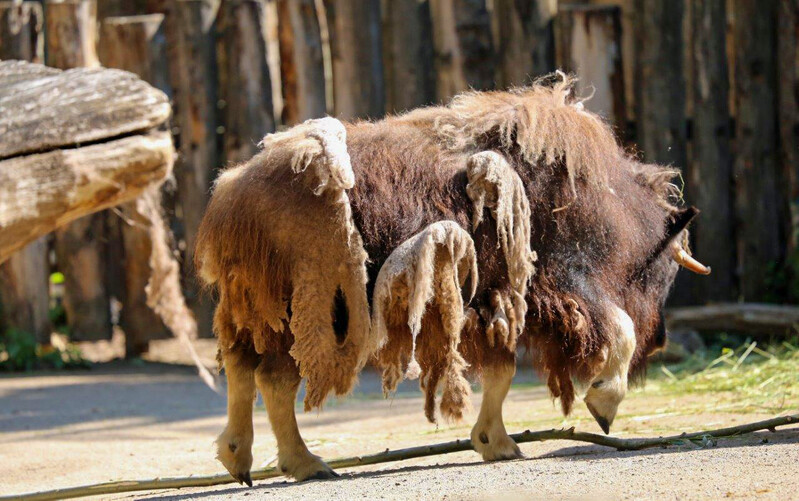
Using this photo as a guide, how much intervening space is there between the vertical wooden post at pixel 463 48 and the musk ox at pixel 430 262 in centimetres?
341

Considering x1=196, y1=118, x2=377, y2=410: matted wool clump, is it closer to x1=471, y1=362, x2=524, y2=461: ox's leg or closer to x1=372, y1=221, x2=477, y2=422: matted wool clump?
x1=372, y1=221, x2=477, y2=422: matted wool clump

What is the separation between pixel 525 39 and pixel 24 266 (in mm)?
4109

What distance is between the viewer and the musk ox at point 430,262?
386 centimetres

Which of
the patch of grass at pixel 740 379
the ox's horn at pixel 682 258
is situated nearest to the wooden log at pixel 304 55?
the patch of grass at pixel 740 379

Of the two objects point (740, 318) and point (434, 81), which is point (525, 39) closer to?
point (434, 81)

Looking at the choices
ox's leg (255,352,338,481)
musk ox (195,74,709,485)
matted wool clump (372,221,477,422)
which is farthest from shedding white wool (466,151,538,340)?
ox's leg (255,352,338,481)

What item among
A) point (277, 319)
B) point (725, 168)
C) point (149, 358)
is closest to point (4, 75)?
point (277, 319)

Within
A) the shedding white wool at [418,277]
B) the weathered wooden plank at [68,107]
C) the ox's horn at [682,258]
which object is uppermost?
A: the weathered wooden plank at [68,107]

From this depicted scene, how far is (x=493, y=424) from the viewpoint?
4426 millimetres

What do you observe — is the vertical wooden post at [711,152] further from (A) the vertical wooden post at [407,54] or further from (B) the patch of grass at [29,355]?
(B) the patch of grass at [29,355]

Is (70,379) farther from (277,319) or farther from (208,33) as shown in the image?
(277,319)

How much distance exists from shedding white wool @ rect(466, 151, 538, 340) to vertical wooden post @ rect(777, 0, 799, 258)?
4.36 m

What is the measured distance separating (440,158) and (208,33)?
444 cm

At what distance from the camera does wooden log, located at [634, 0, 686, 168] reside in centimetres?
772
